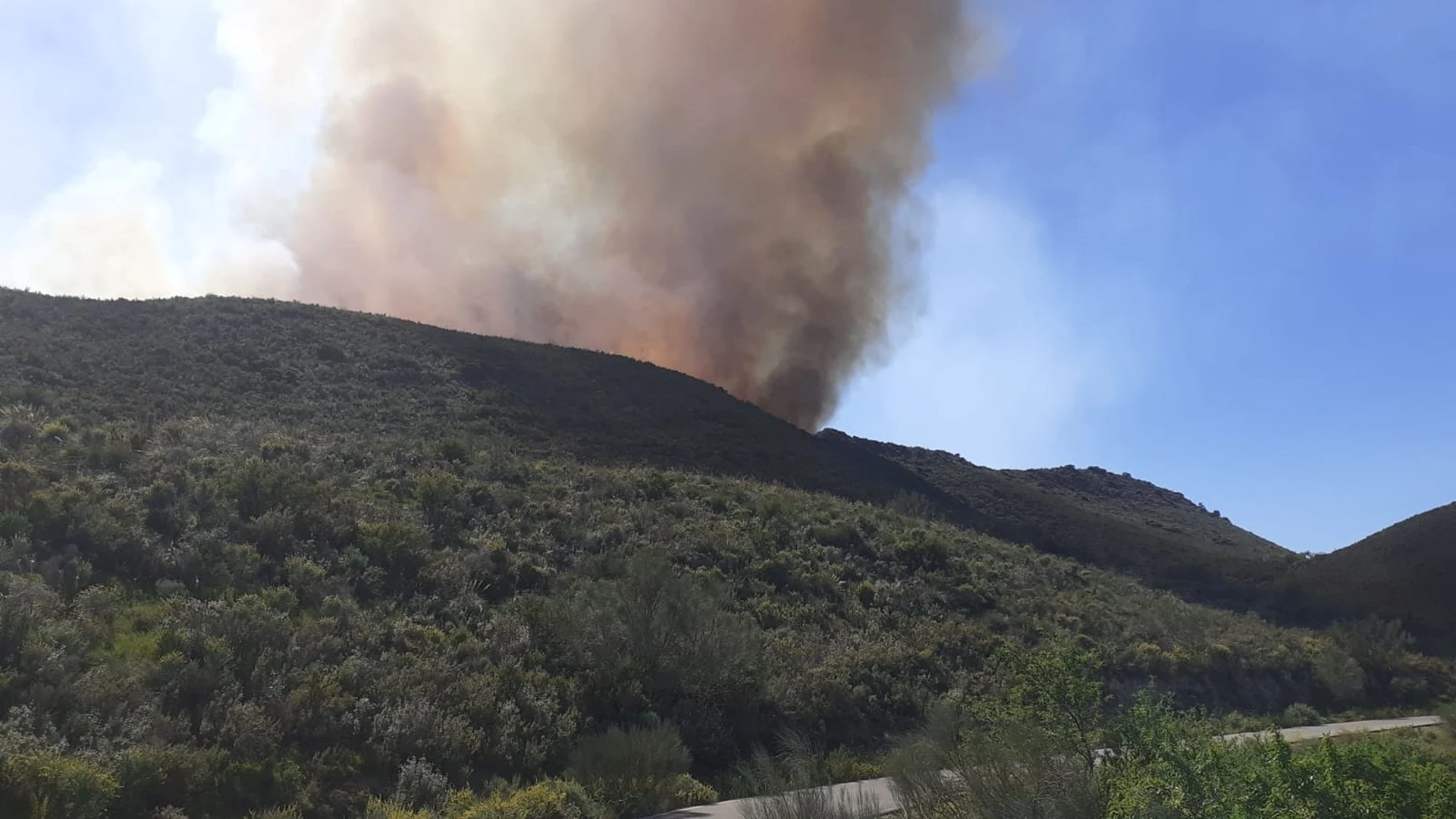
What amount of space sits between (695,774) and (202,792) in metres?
5.47

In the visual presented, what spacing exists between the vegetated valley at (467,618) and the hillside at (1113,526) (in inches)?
169

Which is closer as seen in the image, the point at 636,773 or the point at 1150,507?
the point at 636,773

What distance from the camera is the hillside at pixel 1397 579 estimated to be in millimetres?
32562

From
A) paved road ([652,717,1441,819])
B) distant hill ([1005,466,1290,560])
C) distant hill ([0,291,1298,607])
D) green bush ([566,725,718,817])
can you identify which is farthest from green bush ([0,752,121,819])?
distant hill ([1005,466,1290,560])

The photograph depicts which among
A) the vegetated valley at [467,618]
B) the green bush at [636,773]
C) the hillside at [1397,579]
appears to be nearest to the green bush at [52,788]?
the vegetated valley at [467,618]

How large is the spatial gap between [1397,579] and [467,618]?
39.8 m

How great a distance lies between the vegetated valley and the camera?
316 inches

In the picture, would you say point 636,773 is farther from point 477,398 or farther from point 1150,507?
point 1150,507

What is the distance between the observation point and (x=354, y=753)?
8.66 m

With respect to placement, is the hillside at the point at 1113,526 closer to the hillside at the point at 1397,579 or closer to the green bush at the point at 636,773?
the hillside at the point at 1397,579

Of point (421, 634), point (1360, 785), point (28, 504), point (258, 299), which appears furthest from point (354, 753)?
point (258, 299)

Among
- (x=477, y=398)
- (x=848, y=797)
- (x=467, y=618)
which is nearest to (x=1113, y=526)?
(x=477, y=398)

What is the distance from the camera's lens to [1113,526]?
47219 millimetres

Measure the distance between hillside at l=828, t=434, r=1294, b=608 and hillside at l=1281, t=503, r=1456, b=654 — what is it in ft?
5.47
